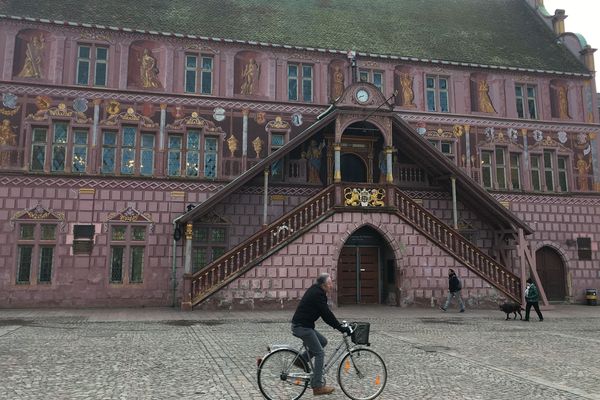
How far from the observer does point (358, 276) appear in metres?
23.1

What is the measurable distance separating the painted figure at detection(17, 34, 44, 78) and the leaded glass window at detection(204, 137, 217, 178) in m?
7.52

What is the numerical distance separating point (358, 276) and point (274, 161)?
6.58 m

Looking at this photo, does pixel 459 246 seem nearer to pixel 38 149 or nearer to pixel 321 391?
pixel 321 391

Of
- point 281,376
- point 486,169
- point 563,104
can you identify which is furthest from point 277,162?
point 281,376

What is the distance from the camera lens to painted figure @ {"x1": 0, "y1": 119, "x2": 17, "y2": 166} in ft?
68.0

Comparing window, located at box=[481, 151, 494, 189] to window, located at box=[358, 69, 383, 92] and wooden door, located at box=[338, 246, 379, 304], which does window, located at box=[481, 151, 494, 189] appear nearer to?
window, located at box=[358, 69, 383, 92]

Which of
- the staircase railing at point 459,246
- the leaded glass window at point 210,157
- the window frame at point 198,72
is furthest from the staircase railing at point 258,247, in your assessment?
the window frame at point 198,72

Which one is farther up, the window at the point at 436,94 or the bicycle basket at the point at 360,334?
the window at the point at 436,94

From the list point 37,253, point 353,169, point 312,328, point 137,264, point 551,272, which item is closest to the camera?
point 312,328

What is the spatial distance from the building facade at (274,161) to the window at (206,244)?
0.28 ft

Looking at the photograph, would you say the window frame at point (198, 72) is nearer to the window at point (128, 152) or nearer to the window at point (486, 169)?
the window at point (128, 152)

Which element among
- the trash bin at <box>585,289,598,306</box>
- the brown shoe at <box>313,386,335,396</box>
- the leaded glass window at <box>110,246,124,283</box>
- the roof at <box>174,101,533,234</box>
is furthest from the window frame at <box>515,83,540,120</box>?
the brown shoe at <box>313,386,335,396</box>

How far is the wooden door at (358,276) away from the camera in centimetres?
2297

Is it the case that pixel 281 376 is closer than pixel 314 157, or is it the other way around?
pixel 281 376
